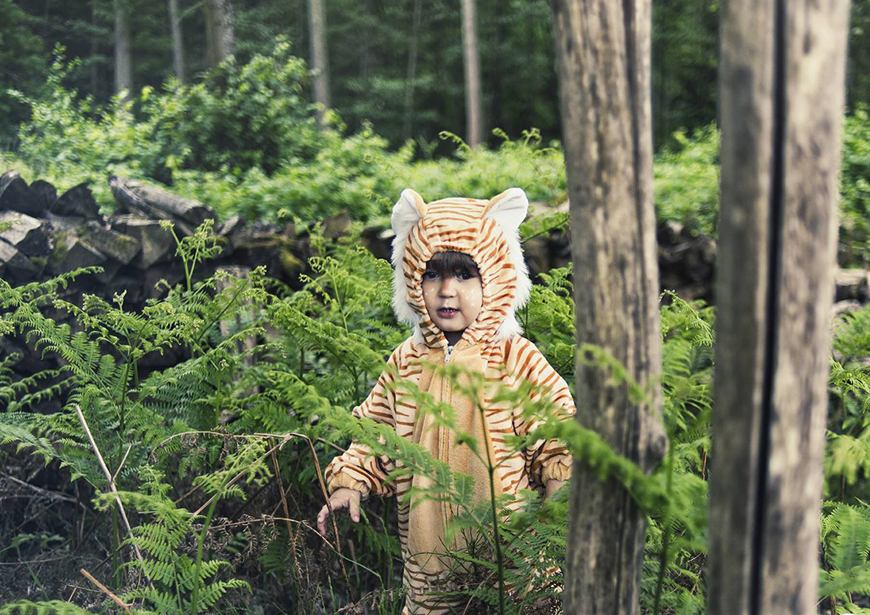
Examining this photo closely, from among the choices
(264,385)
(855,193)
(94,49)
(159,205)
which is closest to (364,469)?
(264,385)

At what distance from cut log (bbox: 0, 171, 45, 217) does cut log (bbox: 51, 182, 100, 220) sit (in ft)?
0.34

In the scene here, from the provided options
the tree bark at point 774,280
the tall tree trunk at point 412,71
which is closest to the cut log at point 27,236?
the tree bark at point 774,280

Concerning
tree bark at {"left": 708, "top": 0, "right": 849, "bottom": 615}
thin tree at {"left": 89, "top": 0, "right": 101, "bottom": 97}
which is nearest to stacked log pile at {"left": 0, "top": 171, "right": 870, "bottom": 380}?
tree bark at {"left": 708, "top": 0, "right": 849, "bottom": 615}

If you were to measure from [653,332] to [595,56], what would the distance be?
56 cm

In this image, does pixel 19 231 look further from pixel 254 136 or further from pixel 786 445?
pixel 254 136

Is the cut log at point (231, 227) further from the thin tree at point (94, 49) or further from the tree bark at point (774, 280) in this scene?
the thin tree at point (94, 49)

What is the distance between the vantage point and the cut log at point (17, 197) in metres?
4.65

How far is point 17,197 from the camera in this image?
4.68 metres

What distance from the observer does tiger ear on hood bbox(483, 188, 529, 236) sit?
2621mm

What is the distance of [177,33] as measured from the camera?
21266mm

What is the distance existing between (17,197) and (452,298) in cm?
343

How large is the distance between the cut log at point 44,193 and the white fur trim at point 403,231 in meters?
3.08

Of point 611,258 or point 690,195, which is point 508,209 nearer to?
point 611,258

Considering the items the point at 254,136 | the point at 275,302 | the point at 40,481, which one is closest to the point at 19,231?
the point at 40,481
